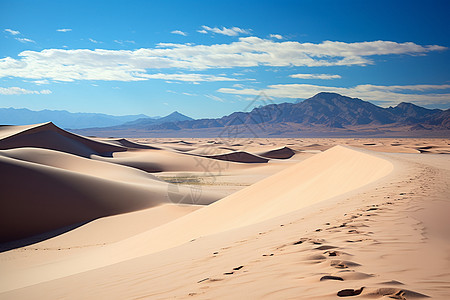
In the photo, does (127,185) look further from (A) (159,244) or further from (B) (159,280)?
(B) (159,280)

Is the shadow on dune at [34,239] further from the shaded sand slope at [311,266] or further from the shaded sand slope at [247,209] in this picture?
the shaded sand slope at [311,266]

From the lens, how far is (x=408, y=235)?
3.74 m

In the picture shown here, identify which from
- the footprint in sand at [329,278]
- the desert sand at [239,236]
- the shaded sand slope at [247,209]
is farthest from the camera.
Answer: the shaded sand slope at [247,209]

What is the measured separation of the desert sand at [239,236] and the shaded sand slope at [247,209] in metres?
0.06

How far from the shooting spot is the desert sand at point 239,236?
2648mm

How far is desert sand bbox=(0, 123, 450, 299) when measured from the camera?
265 cm

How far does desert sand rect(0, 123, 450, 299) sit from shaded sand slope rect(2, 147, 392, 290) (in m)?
0.06

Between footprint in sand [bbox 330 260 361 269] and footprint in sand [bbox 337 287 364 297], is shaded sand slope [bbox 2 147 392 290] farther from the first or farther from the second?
footprint in sand [bbox 337 287 364 297]

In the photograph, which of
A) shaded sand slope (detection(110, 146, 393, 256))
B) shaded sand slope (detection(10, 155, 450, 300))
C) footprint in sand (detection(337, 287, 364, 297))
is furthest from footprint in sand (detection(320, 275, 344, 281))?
shaded sand slope (detection(110, 146, 393, 256))

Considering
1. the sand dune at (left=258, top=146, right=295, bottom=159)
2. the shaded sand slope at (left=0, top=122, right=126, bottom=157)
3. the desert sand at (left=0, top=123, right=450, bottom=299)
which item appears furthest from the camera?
the sand dune at (left=258, top=146, right=295, bottom=159)

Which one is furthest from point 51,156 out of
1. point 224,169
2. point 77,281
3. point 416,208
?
point 416,208

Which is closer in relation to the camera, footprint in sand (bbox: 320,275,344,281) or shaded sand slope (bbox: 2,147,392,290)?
footprint in sand (bbox: 320,275,344,281)

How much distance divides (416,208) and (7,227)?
41.6ft

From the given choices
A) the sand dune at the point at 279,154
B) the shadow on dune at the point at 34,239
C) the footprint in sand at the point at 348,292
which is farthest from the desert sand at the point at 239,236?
the sand dune at the point at 279,154
